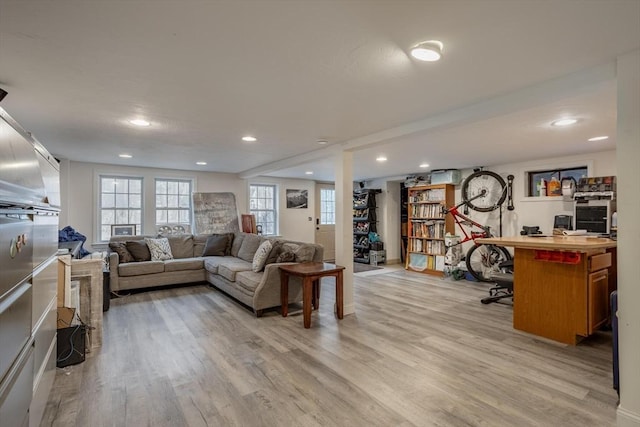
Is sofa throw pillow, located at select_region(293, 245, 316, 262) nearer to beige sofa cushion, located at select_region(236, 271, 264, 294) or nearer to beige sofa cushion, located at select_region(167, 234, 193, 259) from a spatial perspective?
beige sofa cushion, located at select_region(236, 271, 264, 294)


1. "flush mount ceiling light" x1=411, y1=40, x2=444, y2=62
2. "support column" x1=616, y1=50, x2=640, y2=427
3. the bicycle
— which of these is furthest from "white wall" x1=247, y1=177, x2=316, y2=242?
"support column" x1=616, y1=50, x2=640, y2=427

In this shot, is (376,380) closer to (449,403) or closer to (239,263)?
(449,403)

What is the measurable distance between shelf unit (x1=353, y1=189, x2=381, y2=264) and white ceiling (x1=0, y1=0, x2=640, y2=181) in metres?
4.41

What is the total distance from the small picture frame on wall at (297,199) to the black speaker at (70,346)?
19.1ft

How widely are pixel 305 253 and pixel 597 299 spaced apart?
313 centimetres

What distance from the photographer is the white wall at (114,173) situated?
5664mm

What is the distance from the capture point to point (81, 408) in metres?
2.08

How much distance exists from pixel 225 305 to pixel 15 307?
321 cm

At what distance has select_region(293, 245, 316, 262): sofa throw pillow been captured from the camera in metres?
4.32

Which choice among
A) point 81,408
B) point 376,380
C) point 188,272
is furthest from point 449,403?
point 188,272

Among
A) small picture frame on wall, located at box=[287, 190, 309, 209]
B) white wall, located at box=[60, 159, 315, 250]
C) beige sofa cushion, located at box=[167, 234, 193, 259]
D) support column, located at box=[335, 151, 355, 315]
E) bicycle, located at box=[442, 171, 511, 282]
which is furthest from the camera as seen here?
small picture frame on wall, located at box=[287, 190, 309, 209]

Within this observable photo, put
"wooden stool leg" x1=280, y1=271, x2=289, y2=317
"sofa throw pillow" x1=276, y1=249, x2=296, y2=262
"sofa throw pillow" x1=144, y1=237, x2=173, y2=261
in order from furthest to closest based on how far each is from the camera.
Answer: "sofa throw pillow" x1=144, y1=237, x2=173, y2=261 < "sofa throw pillow" x1=276, y1=249, x2=296, y2=262 < "wooden stool leg" x1=280, y1=271, x2=289, y2=317

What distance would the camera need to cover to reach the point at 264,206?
8070 millimetres

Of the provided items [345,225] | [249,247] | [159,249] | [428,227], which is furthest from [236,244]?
[428,227]
